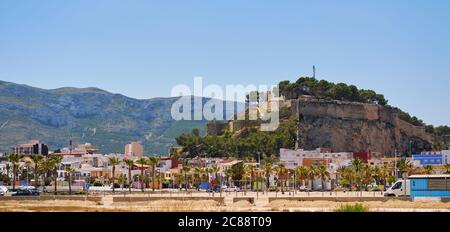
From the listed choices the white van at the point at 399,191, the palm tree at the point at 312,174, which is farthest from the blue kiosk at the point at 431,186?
the palm tree at the point at 312,174

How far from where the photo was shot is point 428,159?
107 metres

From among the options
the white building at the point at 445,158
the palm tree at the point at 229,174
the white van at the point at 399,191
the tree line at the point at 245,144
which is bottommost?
the white van at the point at 399,191

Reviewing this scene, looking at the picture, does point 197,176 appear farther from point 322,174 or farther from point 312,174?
point 322,174

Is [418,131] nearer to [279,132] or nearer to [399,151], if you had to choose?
[399,151]

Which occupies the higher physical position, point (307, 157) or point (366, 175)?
point (307, 157)

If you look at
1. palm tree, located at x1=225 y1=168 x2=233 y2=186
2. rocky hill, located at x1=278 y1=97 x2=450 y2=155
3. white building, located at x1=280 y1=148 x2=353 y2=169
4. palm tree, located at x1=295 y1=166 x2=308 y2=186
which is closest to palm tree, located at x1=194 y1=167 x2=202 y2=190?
palm tree, located at x1=225 y1=168 x2=233 y2=186

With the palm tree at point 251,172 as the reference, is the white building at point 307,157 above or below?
above

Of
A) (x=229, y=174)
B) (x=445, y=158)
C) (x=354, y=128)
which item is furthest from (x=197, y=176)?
(x=354, y=128)

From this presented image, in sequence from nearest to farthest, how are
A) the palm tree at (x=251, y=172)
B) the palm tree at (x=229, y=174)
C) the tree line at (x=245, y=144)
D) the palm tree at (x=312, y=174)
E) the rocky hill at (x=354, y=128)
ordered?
the palm tree at (x=312, y=174)
the palm tree at (x=251, y=172)
the palm tree at (x=229, y=174)
the tree line at (x=245, y=144)
the rocky hill at (x=354, y=128)

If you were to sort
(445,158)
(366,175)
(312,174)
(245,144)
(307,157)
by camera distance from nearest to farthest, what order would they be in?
(366,175), (312,174), (445,158), (307,157), (245,144)

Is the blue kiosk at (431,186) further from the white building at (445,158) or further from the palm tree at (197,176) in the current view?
the white building at (445,158)
